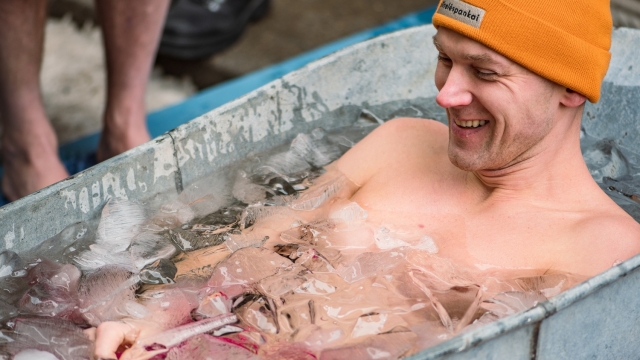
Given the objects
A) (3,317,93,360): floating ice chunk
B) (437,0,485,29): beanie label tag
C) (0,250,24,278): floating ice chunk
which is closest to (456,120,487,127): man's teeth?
(437,0,485,29): beanie label tag

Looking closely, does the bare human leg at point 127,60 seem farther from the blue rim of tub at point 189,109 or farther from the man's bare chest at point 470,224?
the man's bare chest at point 470,224

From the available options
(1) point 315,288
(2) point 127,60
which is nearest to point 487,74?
(1) point 315,288

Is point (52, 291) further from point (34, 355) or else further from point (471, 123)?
point (471, 123)

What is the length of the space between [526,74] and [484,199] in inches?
15.6

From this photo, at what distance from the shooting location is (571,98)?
1.83 m

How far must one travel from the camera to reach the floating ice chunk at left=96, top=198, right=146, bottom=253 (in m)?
1.97

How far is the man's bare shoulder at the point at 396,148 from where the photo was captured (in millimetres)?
2146

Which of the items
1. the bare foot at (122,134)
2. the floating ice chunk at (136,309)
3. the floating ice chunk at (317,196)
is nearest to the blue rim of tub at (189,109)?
the bare foot at (122,134)

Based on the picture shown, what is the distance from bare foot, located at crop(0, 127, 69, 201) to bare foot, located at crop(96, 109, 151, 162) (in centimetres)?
20

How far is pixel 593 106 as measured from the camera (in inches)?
97.7

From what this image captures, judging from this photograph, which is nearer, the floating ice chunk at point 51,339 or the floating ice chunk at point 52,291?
the floating ice chunk at point 51,339

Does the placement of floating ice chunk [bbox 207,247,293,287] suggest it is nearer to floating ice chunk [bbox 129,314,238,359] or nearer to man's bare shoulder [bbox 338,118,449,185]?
floating ice chunk [bbox 129,314,238,359]

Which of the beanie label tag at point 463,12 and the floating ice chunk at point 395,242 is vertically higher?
the beanie label tag at point 463,12

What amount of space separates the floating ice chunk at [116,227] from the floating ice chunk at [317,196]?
1.42 ft
